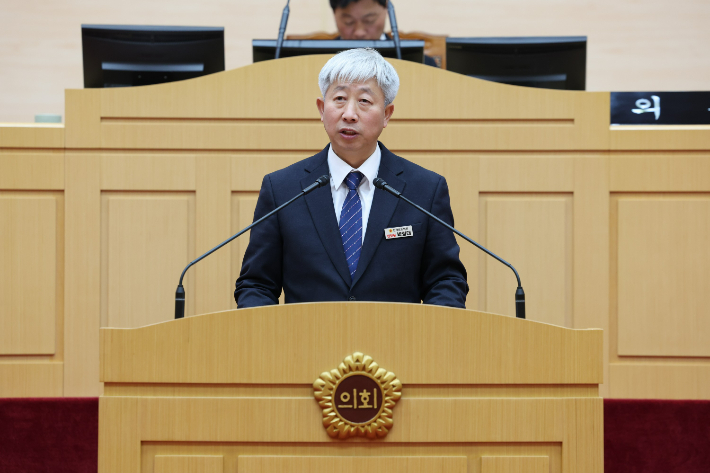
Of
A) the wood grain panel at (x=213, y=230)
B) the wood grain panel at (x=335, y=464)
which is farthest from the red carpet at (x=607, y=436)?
the wood grain panel at (x=335, y=464)

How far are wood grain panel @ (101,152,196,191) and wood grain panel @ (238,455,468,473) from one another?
1.17 m

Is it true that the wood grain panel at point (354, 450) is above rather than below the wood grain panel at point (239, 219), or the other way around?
below

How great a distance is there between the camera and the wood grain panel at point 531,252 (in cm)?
205

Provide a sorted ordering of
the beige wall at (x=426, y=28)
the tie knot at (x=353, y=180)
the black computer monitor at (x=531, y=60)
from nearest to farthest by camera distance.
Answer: the tie knot at (x=353, y=180)
the black computer monitor at (x=531, y=60)
the beige wall at (x=426, y=28)

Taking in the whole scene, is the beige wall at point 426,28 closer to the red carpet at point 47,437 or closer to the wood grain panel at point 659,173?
the wood grain panel at point 659,173

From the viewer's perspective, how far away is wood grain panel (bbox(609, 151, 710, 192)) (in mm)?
2051

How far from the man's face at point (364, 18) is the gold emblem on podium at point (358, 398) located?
1.79 m

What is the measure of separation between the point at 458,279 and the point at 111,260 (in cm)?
105

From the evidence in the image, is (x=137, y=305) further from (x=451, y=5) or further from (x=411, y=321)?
(x=451, y=5)

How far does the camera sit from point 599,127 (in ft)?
6.77

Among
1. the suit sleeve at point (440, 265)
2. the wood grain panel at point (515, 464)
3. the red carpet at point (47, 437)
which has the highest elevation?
the suit sleeve at point (440, 265)

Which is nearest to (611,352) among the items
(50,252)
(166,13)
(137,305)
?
(137,305)

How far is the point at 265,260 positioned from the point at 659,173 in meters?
1.21

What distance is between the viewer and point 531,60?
219cm
